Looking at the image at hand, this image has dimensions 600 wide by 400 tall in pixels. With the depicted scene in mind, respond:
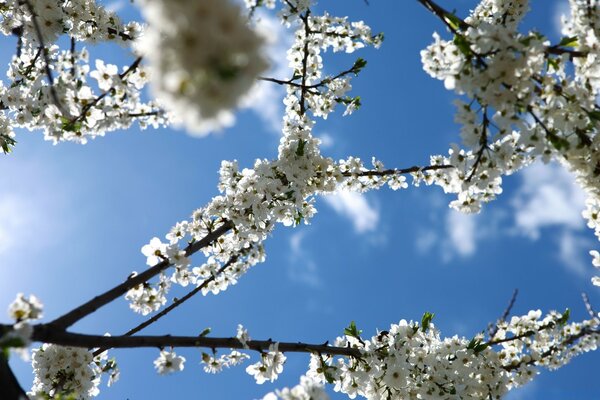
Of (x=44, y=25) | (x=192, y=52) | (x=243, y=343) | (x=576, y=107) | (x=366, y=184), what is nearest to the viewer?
(x=192, y=52)

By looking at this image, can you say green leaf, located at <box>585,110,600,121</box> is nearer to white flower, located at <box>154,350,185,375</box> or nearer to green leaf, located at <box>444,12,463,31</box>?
green leaf, located at <box>444,12,463,31</box>

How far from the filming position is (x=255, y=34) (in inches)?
87.1

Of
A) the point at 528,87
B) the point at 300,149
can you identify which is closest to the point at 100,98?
the point at 300,149

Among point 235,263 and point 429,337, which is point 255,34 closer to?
point 235,263

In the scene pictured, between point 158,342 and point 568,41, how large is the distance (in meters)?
4.87

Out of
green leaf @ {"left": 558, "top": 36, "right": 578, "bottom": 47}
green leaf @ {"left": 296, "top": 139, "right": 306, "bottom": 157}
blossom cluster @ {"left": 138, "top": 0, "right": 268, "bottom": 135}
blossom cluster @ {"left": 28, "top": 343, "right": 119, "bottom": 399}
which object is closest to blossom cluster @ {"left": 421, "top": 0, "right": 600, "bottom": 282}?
green leaf @ {"left": 558, "top": 36, "right": 578, "bottom": 47}

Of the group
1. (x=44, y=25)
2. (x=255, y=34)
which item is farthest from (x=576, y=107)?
(x=44, y=25)

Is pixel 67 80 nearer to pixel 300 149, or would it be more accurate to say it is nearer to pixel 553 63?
pixel 300 149

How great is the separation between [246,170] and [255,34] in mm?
5276

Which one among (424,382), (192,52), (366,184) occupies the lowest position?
(192,52)

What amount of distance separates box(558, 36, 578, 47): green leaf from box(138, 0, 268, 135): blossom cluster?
3366mm

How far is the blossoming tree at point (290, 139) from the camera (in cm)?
226

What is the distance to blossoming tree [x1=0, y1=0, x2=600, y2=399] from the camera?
88.9 inches

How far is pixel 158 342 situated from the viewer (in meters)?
4.53
